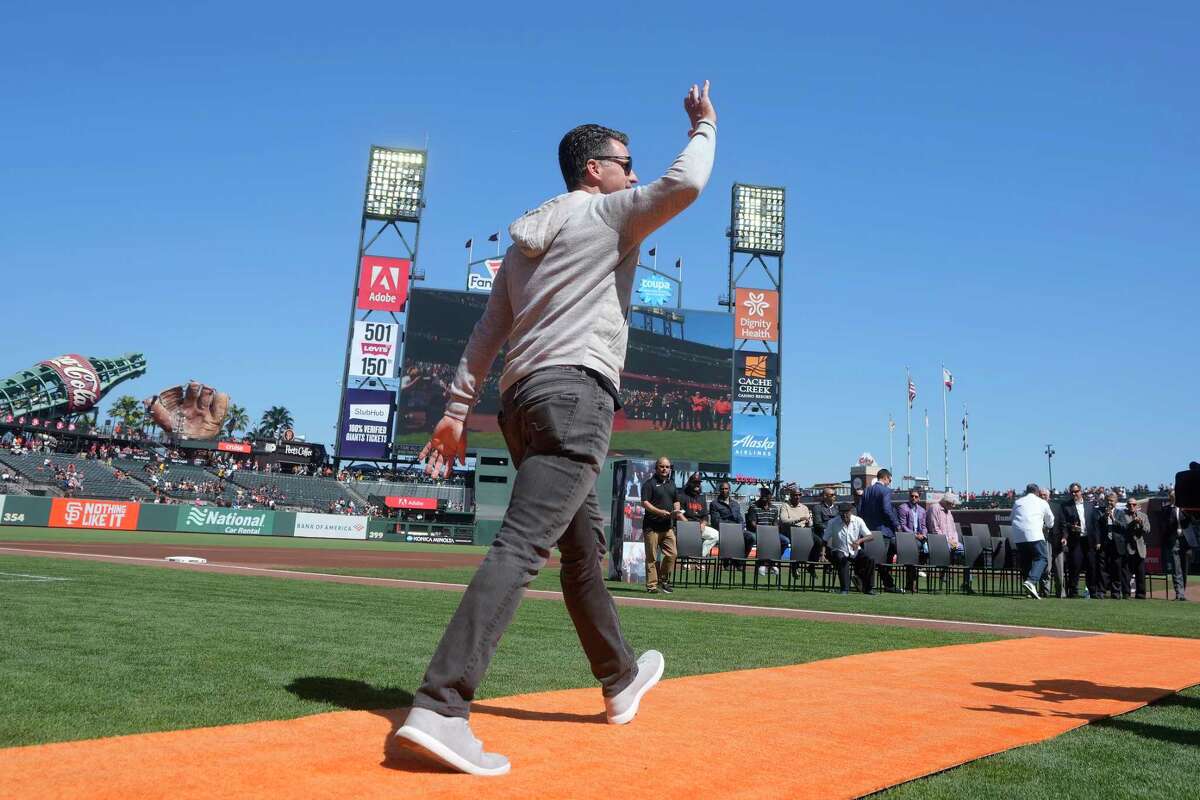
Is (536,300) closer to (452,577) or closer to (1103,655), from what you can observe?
(1103,655)

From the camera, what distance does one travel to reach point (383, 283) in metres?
47.8

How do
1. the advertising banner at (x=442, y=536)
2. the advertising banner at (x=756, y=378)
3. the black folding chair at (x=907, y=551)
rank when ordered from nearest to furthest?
the black folding chair at (x=907, y=551)
the advertising banner at (x=442, y=536)
the advertising banner at (x=756, y=378)

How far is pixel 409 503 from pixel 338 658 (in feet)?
176

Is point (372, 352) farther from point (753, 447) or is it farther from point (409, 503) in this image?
point (753, 447)

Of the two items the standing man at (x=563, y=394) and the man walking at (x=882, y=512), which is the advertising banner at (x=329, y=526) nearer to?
the man walking at (x=882, y=512)

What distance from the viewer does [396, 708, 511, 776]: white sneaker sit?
7.08 ft

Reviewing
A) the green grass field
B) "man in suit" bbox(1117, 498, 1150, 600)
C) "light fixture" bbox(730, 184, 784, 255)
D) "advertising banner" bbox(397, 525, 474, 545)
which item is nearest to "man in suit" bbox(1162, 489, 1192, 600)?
"man in suit" bbox(1117, 498, 1150, 600)

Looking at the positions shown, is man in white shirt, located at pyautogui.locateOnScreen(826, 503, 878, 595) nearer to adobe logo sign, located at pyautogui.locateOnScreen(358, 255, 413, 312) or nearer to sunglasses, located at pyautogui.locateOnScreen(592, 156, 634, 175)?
sunglasses, located at pyautogui.locateOnScreen(592, 156, 634, 175)

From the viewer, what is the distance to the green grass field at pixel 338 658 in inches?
99.3

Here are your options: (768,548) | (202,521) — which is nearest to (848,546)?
(768,548)

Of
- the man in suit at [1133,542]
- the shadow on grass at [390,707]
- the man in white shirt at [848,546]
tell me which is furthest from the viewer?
the man in suit at [1133,542]

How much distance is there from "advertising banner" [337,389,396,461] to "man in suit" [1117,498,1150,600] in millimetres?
38296

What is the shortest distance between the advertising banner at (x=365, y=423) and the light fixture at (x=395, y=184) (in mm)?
11427

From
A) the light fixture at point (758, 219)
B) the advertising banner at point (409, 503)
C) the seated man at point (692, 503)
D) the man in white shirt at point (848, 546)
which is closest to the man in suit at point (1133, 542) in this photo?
the man in white shirt at point (848, 546)
